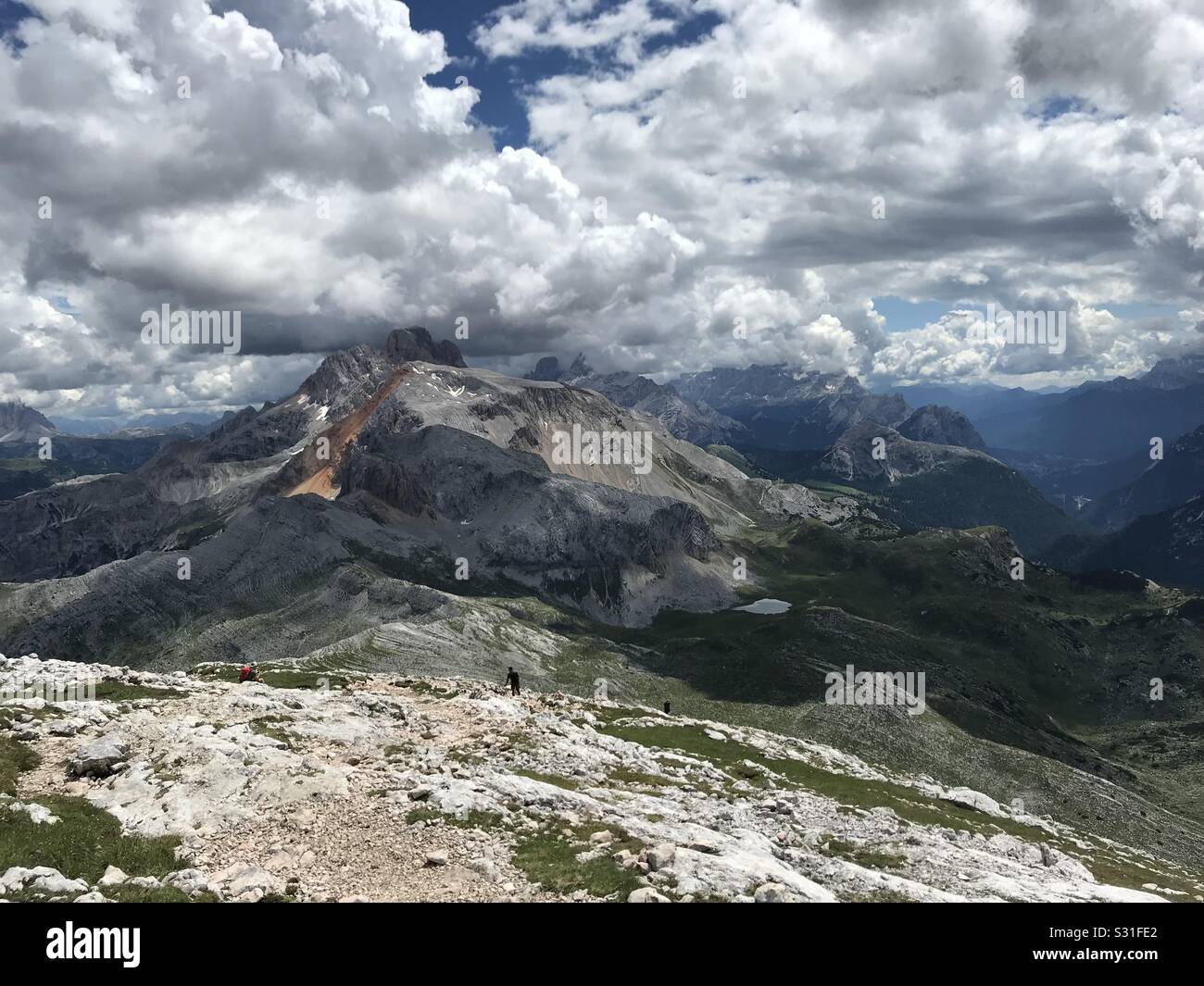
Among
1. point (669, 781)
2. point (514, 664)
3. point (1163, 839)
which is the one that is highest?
point (669, 781)

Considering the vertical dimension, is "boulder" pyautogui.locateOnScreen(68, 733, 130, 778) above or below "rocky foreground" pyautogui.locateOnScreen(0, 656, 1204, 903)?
above

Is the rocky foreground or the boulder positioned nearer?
the rocky foreground

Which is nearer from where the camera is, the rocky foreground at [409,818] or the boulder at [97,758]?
the rocky foreground at [409,818]

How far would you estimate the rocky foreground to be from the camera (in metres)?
25.3

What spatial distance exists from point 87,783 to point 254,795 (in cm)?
933

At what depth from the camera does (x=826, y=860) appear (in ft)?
113

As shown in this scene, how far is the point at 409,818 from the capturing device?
30891 millimetres

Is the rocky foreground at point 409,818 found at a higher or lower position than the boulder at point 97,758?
lower

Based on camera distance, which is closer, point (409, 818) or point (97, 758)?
point (409, 818)

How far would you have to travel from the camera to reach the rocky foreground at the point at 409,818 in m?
25.3

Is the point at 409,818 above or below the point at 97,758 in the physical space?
below
